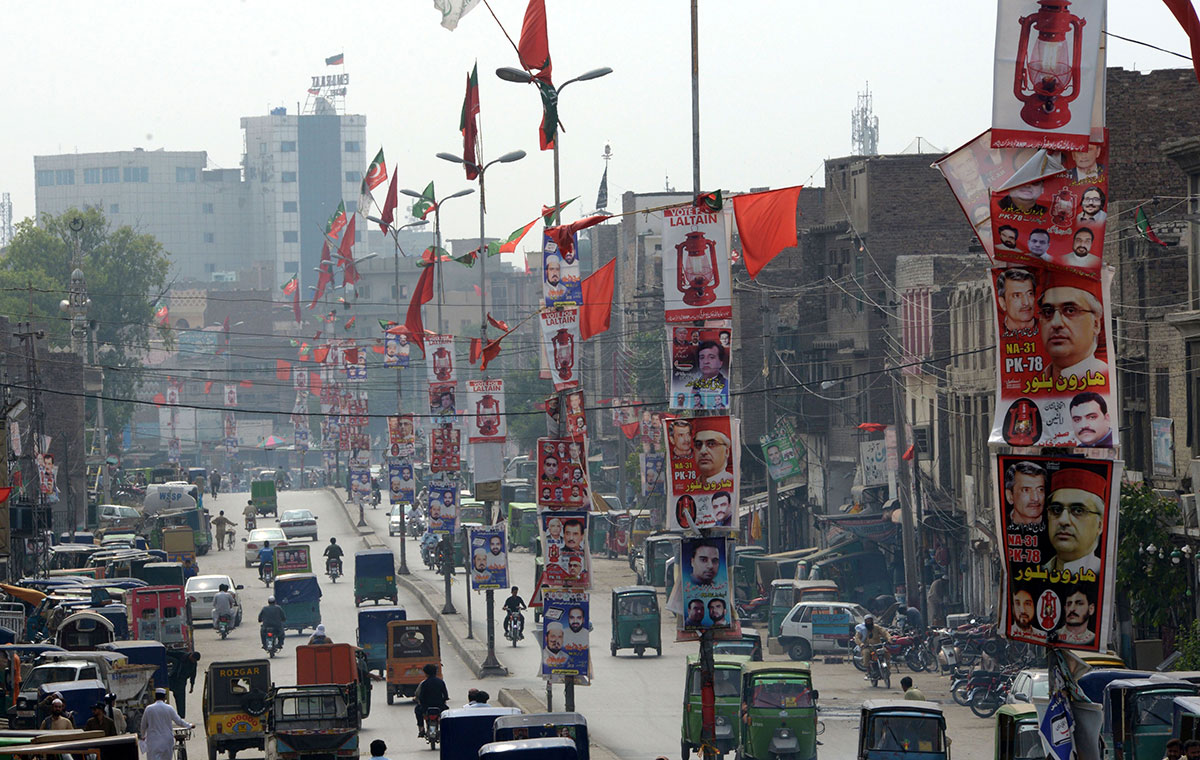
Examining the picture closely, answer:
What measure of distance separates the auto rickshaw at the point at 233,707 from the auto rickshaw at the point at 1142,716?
559 inches

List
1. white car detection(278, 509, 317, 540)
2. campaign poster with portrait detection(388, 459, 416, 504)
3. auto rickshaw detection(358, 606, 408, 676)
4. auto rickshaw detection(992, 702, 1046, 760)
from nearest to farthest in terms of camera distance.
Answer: auto rickshaw detection(992, 702, 1046, 760) < auto rickshaw detection(358, 606, 408, 676) < campaign poster with portrait detection(388, 459, 416, 504) < white car detection(278, 509, 317, 540)

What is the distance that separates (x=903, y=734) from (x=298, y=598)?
93.7ft

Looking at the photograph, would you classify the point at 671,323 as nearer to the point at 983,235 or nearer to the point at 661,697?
the point at 983,235

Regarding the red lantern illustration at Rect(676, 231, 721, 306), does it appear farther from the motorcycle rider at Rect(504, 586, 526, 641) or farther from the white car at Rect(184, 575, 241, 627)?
the white car at Rect(184, 575, 241, 627)

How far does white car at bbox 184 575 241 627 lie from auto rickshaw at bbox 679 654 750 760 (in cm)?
2424

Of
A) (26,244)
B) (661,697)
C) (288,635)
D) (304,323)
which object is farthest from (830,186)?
(304,323)

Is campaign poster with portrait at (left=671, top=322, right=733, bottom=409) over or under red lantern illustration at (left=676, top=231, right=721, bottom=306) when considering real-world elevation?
under

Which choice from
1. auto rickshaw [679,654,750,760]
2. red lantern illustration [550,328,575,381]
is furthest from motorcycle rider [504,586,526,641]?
red lantern illustration [550,328,575,381]

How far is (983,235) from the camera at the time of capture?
47.9 ft

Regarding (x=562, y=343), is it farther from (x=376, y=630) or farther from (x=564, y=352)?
(x=376, y=630)

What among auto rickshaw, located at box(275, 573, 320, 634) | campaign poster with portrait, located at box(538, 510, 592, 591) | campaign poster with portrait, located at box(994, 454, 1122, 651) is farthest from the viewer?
auto rickshaw, located at box(275, 573, 320, 634)

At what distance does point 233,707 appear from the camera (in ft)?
98.0

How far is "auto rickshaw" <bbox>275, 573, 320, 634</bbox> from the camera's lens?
161ft

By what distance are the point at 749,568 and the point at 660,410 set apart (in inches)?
973
